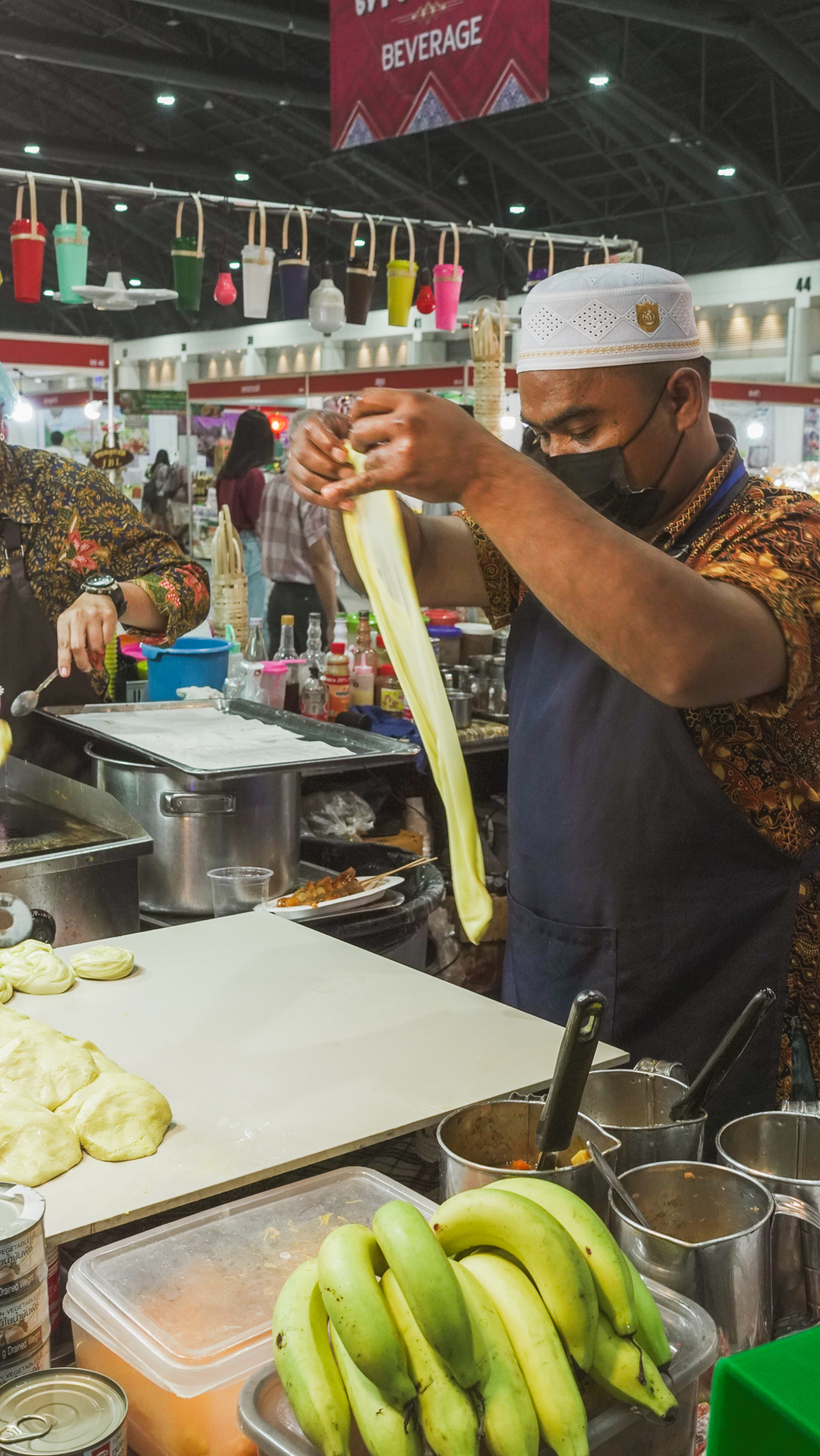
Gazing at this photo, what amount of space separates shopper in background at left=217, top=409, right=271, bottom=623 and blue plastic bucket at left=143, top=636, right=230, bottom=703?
3.89 meters

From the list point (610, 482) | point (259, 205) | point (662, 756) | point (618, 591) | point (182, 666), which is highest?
point (259, 205)

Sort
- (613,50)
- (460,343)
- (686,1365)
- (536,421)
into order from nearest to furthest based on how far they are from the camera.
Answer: (686,1365) → (536,421) → (613,50) → (460,343)

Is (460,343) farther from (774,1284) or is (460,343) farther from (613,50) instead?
(774,1284)

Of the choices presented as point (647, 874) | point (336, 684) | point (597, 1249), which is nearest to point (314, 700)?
point (336, 684)

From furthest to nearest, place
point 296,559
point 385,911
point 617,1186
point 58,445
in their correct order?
point 58,445 < point 296,559 < point 385,911 < point 617,1186

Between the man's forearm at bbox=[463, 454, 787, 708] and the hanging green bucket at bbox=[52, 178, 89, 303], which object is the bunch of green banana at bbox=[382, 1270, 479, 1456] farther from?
the hanging green bucket at bbox=[52, 178, 89, 303]

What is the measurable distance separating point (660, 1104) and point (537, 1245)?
1.47 ft

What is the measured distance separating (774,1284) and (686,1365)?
0.55ft

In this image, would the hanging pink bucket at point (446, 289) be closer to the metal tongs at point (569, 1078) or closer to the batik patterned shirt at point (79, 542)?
the batik patterned shirt at point (79, 542)

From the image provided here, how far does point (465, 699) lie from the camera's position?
4.66 m

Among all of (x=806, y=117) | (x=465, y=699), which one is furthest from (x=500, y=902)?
(x=806, y=117)

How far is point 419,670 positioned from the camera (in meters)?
1.44

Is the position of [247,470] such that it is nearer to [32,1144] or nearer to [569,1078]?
[32,1144]

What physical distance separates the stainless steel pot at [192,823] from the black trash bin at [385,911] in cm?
24
